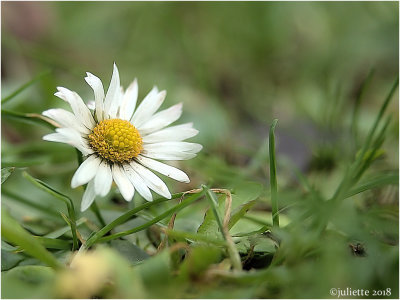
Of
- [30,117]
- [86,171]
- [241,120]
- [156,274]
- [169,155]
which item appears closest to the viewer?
[156,274]

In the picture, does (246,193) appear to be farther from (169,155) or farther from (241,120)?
(241,120)

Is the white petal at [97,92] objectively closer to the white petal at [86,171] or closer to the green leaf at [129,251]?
the white petal at [86,171]

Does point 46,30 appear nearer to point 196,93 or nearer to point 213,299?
point 196,93

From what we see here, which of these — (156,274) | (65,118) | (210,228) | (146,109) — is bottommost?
(156,274)

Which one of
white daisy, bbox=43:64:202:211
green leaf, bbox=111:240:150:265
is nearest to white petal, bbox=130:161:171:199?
white daisy, bbox=43:64:202:211

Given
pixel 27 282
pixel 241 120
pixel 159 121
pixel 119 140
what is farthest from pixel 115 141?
pixel 241 120

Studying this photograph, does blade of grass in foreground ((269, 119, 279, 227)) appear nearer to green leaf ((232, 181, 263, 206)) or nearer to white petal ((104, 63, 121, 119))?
green leaf ((232, 181, 263, 206))

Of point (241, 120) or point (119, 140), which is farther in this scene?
point (241, 120)

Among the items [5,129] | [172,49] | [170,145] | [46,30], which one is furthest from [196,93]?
[170,145]
